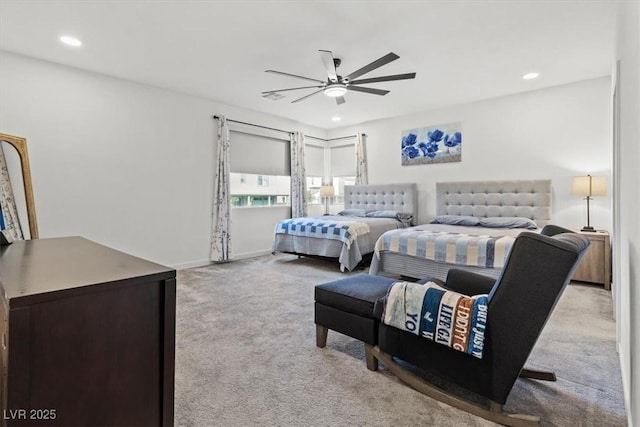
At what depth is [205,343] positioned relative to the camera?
2.49 meters

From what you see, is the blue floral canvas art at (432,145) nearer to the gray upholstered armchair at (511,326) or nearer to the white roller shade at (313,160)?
the white roller shade at (313,160)

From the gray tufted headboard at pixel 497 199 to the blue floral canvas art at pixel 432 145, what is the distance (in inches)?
21.1

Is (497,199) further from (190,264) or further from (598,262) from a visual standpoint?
(190,264)

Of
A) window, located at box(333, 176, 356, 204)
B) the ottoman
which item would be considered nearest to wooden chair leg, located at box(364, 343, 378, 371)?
the ottoman

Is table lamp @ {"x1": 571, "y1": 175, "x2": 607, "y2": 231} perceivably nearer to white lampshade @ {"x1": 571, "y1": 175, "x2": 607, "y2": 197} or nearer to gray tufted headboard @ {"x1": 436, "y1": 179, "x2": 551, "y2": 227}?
white lampshade @ {"x1": 571, "y1": 175, "x2": 607, "y2": 197}

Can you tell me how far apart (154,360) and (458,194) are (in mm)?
5335

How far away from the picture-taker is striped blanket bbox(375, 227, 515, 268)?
134 inches

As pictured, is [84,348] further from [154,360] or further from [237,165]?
[237,165]

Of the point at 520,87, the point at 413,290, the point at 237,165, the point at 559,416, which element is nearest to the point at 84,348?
the point at 413,290


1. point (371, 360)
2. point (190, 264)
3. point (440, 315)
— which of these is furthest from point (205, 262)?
point (440, 315)

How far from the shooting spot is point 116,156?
4246 mm

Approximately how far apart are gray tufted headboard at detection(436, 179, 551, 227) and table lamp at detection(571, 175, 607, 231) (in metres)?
0.47

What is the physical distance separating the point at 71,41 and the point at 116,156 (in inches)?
56.1

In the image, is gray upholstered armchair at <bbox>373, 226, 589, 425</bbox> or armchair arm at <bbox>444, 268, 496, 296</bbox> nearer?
gray upholstered armchair at <bbox>373, 226, 589, 425</bbox>
